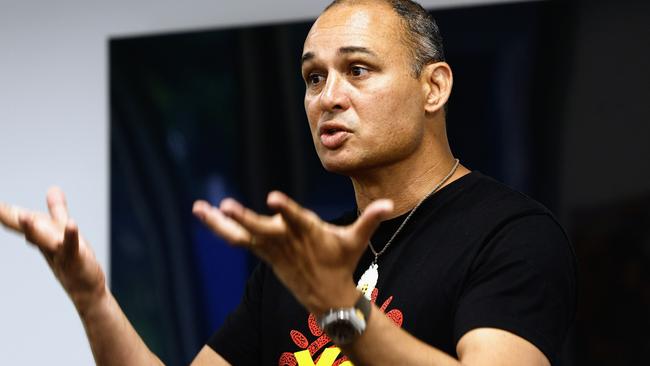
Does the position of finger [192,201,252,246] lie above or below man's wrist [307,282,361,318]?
above

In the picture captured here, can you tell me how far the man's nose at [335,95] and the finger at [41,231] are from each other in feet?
1.62

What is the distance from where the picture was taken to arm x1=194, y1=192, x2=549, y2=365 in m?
1.12

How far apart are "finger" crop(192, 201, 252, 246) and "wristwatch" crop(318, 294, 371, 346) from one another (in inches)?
5.4

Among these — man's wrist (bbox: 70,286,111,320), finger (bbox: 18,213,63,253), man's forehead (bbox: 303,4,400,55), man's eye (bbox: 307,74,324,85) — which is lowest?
man's wrist (bbox: 70,286,111,320)

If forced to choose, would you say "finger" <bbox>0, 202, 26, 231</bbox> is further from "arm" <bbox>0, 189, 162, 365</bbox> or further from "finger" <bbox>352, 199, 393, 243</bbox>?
"finger" <bbox>352, 199, 393, 243</bbox>

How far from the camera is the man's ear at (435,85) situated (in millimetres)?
1780

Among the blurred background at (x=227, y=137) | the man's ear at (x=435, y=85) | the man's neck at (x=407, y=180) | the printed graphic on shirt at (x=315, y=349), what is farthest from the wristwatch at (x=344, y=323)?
the blurred background at (x=227, y=137)

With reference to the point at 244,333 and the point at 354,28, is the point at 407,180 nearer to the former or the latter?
the point at 354,28

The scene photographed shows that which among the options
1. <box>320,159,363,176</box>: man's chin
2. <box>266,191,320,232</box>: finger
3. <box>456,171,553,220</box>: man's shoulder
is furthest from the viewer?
<box>320,159,363,176</box>: man's chin

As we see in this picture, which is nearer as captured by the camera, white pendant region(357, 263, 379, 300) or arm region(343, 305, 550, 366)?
arm region(343, 305, 550, 366)

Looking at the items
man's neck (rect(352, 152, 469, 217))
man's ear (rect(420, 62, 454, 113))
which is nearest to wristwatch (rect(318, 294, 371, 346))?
man's neck (rect(352, 152, 469, 217))

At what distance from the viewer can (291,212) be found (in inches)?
44.1

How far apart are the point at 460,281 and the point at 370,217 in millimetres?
378

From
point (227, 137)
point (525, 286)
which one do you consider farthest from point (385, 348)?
point (227, 137)
